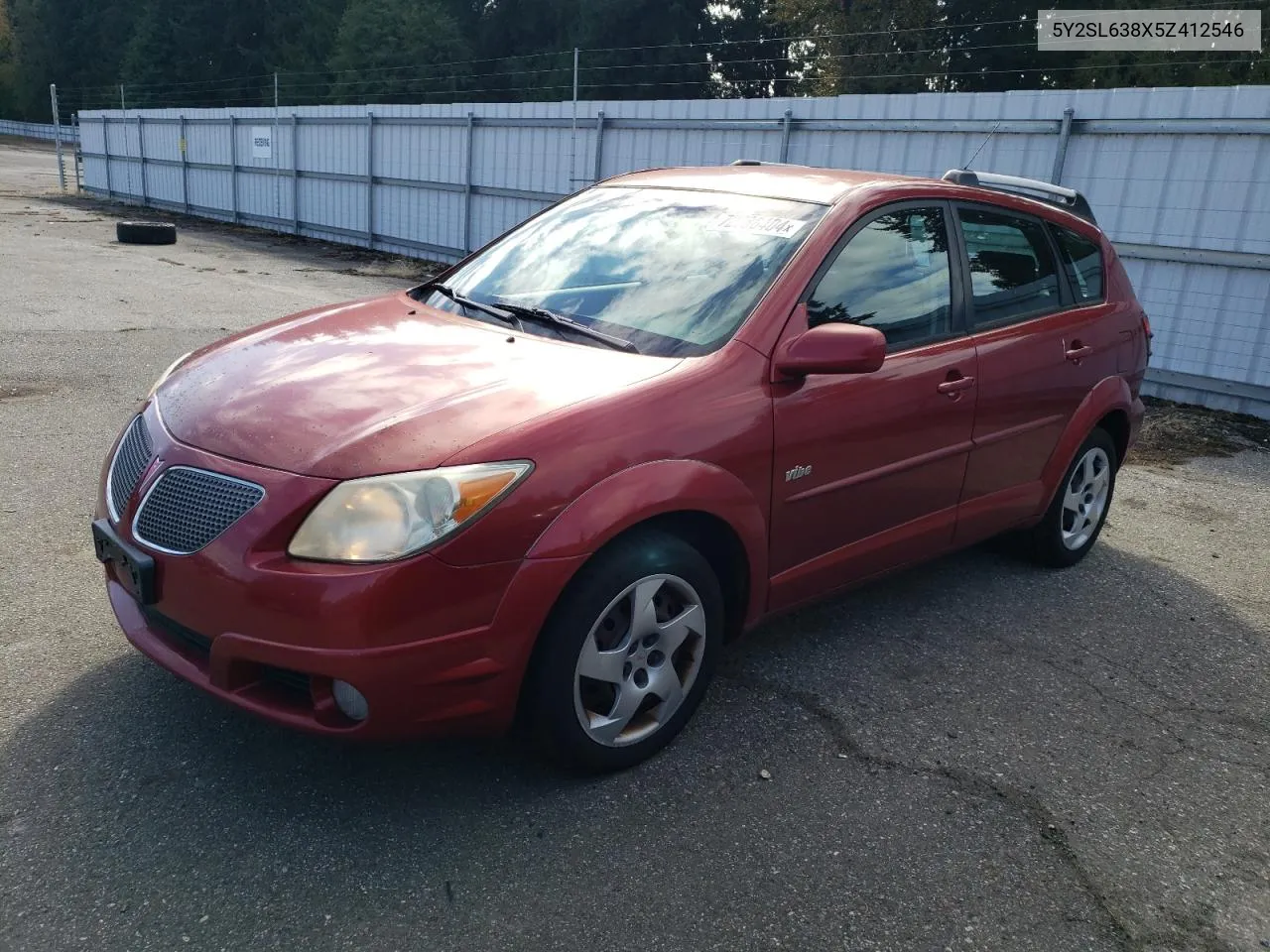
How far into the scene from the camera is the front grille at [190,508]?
2592 mm

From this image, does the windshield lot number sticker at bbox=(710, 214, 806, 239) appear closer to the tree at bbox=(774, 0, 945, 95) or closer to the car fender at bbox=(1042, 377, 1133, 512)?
the car fender at bbox=(1042, 377, 1133, 512)

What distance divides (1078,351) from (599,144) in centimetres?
1091

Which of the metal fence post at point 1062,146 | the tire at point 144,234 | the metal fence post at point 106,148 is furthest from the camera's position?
the metal fence post at point 106,148

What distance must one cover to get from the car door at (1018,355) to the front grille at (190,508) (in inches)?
104

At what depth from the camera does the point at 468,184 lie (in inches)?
648

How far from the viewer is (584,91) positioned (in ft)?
115

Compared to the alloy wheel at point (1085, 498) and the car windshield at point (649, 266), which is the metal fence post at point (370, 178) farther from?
the alloy wheel at point (1085, 498)

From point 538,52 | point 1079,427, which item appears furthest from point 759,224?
point 538,52

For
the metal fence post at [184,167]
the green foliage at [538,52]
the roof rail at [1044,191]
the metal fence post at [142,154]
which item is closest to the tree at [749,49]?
the green foliage at [538,52]

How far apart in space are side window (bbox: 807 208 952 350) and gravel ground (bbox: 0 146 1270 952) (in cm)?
121

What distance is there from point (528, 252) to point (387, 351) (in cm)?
100

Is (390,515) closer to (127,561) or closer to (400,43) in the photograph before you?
(127,561)

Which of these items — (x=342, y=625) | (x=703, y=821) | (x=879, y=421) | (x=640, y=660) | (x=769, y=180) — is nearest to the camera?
(x=342, y=625)

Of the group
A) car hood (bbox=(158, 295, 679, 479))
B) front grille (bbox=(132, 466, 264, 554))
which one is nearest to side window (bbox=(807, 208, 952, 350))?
car hood (bbox=(158, 295, 679, 479))
